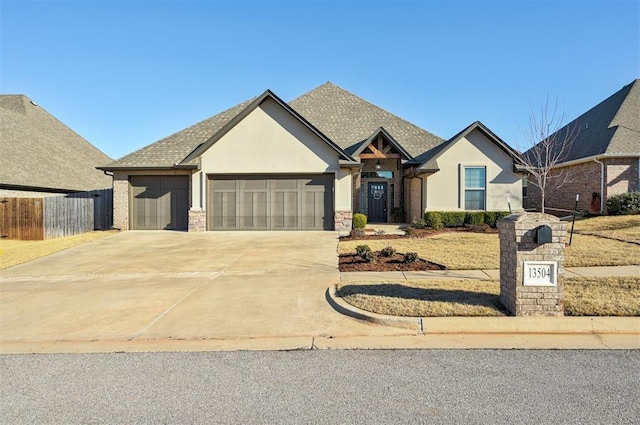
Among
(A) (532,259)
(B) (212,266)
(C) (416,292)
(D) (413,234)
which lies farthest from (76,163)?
A: (A) (532,259)

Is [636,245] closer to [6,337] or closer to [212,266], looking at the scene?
[212,266]

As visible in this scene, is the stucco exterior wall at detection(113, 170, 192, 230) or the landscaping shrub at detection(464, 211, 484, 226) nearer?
the landscaping shrub at detection(464, 211, 484, 226)

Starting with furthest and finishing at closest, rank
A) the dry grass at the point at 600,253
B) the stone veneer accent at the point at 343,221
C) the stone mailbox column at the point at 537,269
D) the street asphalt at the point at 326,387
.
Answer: the stone veneer accent at the point at 343,221, the dry grass at the point at 600,253, the stone mailbox column at the point at 537,269, the street asphalt at the point at 326,387

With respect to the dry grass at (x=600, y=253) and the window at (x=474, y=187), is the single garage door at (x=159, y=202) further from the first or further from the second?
the dry grass at (x=600, y=253)

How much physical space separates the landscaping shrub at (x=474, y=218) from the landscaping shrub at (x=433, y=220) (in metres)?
1.37

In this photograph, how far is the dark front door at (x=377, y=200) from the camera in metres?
21.2

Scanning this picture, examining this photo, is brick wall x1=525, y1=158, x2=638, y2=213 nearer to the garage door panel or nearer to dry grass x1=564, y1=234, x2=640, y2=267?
dry grass x1=564, y1=234, x2=640, y2=267

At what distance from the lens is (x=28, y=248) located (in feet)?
44.2

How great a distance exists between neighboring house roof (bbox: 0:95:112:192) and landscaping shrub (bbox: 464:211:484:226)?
2347cm

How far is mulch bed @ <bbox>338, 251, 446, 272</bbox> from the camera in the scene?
28.6 ft

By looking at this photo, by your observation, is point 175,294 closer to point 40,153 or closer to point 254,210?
point 254,210

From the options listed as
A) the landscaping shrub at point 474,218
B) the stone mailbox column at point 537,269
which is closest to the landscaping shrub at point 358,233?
the landscaping shrub at point 474,218

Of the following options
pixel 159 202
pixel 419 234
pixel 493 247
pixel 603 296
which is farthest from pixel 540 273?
pixel 159 202

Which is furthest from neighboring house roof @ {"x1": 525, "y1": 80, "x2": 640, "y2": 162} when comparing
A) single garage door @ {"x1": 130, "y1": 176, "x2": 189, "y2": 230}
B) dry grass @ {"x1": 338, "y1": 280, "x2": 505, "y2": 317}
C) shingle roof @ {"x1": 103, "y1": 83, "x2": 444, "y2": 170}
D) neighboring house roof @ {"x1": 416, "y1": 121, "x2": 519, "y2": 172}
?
single garage door @ {"x1": 130, "y1": 176, "x2": 189, "y2": 230}
